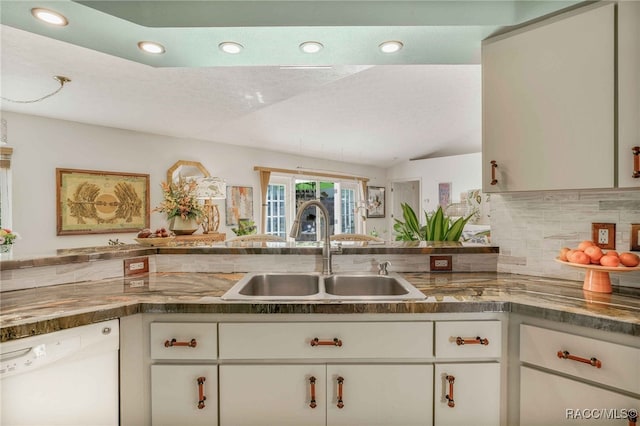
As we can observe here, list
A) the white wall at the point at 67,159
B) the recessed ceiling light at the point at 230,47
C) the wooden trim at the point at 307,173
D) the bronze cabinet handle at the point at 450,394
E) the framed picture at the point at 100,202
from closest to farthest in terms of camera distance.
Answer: the bronze cabinet handle at the point at 450,394, the recessed ceiling light at the point at 230,47, the white wall at the point at 67,159, the framed picture at the point at 100,202, the wooden trim at the point at 307,173

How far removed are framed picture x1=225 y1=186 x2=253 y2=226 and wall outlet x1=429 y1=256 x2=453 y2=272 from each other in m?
3.87

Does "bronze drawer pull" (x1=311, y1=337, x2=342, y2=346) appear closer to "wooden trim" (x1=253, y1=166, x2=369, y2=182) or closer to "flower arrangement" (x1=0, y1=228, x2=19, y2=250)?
"flower arrangement" (x1=0, y1=228, x2=19, y2=250)

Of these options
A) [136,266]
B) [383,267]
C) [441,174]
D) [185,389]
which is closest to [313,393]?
[185,389]

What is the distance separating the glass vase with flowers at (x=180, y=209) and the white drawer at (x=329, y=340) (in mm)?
2164

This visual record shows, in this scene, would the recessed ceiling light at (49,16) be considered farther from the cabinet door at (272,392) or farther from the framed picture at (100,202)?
the framed picture at (100,202)

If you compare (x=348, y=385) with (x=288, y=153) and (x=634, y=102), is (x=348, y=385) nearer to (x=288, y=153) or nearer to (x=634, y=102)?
(x=634, y=102)

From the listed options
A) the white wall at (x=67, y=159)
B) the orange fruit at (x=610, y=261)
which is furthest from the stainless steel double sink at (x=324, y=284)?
the white wall at (x=67, y=159)

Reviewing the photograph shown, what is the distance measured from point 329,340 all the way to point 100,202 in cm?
373

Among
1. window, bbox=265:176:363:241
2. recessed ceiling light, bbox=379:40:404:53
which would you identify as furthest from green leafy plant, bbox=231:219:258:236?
recessed ceiling light, bbox=379:40:404:53

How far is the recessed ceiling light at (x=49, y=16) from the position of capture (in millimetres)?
1392

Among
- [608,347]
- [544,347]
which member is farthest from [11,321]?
[608,347]

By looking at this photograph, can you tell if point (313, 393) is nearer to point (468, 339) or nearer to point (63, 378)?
point (468, 339)

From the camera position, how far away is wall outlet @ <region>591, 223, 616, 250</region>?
1492mm

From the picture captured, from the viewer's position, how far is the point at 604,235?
4.95ft
